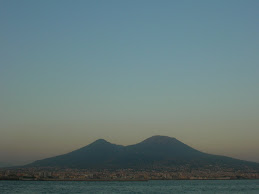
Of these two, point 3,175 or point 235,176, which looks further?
point 235,176

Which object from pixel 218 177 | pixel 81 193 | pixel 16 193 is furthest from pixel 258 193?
pixel 218 177

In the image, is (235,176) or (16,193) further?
(235,176)

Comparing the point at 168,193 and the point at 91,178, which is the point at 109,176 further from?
the point at 168,193

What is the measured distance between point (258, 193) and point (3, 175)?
105495mm

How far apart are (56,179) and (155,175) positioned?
56399mm

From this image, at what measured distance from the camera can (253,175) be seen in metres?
199

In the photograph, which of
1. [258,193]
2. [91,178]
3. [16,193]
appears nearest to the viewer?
[16,193]

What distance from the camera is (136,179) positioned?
550ft

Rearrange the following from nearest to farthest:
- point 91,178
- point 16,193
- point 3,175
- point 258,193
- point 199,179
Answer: point 16,193, point 258,193, point 3,175, point 91,178, point 199,179

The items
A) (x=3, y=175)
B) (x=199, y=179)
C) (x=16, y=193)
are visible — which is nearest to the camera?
(x=16, y=193)

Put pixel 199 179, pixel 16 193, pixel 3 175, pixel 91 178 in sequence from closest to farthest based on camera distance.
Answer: pixel 16 193 < pixel 3 175 < pixel 91 178 < pixel 199 179

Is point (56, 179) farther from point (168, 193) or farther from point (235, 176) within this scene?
point (235, 176)

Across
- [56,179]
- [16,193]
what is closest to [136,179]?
[56,179]

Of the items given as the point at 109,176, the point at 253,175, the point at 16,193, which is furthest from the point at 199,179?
the point at 16,193
